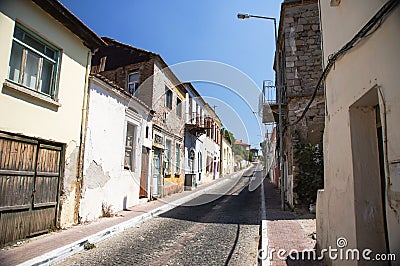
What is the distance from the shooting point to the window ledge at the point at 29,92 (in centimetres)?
526

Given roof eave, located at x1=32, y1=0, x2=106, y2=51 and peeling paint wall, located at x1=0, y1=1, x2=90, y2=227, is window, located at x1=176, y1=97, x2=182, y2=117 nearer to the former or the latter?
roof eave, located at x1=32, y1=0, x2=106, y2=51

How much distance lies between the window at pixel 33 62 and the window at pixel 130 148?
441 cm

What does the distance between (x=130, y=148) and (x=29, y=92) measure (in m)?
5.36

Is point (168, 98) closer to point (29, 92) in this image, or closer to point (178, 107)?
point (178, 107)

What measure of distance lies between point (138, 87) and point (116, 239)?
889 cm

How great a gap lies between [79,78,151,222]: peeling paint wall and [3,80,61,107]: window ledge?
5.03 ft

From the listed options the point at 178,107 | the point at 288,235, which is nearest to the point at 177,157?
the point at 178,107

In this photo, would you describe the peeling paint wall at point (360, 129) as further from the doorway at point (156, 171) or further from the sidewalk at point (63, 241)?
the doorway at point (156, 171)

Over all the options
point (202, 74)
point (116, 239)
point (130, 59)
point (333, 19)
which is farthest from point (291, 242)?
point (130, 59)

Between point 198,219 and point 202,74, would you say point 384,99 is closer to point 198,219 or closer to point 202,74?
point 198,219

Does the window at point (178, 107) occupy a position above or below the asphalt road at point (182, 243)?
above

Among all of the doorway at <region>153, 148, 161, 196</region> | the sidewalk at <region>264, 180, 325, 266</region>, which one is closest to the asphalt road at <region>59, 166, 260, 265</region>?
the sidewalk at <region>264, 180, 325, 266</region>

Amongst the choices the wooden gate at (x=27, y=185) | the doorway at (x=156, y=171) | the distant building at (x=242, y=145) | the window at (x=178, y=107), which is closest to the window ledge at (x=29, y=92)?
the wooden gate at (x=27, y=185)

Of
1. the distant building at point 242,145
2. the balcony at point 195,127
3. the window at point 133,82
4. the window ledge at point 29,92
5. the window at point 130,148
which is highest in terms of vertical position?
the distant building at point 242,145
